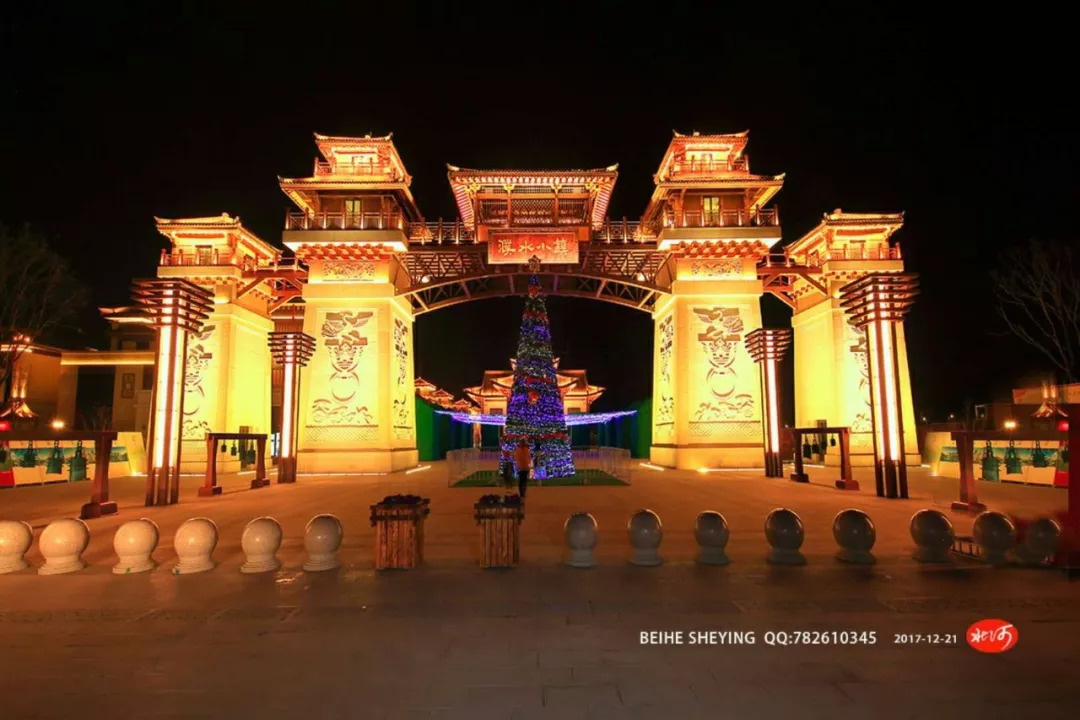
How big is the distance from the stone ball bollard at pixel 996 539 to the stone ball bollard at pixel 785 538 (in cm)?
199

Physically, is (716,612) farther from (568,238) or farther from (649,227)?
(649,227)

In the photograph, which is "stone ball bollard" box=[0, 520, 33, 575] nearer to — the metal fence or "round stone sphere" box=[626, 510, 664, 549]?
"round stone sphere" box=[626, 510, 664, 549]

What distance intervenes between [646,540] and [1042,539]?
13.9 ft

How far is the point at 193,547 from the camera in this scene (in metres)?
6.41

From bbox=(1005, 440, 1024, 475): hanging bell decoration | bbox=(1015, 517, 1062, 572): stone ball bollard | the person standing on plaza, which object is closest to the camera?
bbox=(1015, 517, 1062, 572): stone ball bollard

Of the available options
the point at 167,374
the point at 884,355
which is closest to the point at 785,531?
the point at 884,355

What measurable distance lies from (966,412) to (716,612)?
41270 mm

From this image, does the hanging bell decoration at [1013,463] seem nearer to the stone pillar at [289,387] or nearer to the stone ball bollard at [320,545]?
the stone ball bollard at [320,545]

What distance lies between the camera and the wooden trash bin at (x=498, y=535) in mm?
6551

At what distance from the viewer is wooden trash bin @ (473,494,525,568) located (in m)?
6.55

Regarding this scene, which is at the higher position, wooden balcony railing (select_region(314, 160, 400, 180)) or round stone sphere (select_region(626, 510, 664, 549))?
wooden balcony railing (select_region(314, 160, 400, 180))

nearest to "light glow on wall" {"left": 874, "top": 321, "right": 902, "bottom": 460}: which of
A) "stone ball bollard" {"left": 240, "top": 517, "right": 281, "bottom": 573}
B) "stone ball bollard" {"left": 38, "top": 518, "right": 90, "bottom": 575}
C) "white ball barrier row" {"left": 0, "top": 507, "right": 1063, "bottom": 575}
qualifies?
"white ball barrier row" {"left": 0, "top": 507, "right": 1063, "bottom": 575}

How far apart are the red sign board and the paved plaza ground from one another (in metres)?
14.7

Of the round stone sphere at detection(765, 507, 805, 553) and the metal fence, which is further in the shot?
the metal fence
